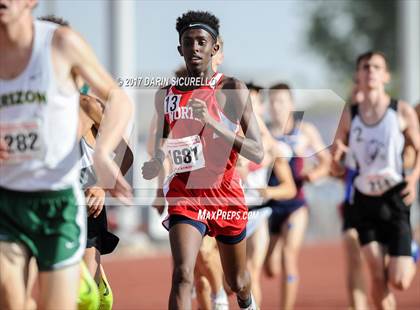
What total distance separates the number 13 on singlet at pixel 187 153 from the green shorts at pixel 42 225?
2.09m

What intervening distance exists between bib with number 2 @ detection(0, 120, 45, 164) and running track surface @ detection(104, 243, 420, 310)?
246 inches

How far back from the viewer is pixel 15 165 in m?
5.57

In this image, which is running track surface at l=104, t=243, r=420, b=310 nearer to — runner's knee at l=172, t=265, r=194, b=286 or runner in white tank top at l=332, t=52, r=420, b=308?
runner in white tank top at l=332, t=52, r=420, b=308

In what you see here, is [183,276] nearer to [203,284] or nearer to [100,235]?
[100,235]

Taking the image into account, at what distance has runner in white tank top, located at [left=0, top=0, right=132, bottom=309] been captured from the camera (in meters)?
5.50

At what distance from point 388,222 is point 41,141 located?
4894 mm

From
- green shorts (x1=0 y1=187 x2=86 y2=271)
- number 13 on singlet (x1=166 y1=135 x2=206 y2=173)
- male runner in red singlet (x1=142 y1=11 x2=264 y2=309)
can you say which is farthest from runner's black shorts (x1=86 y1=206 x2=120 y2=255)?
green shorts (x1=0 y1=187 x2=86 y2=271)

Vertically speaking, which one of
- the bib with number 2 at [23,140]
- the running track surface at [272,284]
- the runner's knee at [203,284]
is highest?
the bib with number 2 at [23,140]

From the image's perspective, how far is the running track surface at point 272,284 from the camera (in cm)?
1318

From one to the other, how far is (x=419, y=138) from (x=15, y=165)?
4994 mm

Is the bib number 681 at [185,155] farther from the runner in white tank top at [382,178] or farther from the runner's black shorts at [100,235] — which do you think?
the runner in white tank top at [382,178]

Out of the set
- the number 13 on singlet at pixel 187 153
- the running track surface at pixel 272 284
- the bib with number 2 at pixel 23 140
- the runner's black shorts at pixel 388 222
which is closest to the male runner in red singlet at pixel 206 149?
the number 13 on singlet at pixel 187 153

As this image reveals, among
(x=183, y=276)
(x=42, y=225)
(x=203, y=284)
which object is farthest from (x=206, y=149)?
(x=42, y=225)

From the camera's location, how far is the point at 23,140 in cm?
551
